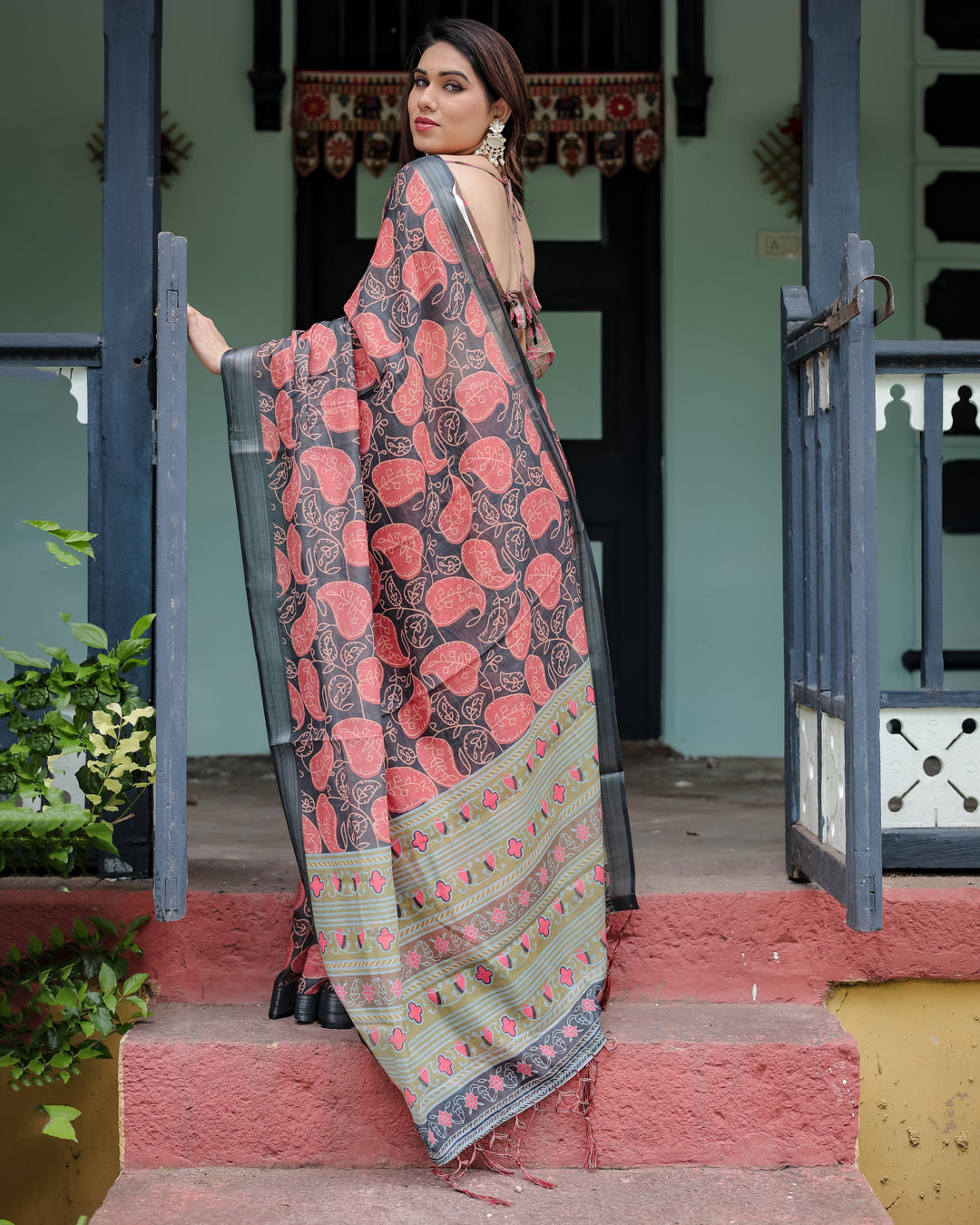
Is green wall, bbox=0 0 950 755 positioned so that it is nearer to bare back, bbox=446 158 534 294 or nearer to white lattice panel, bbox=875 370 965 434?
white lattice panel, bbox=875 370 965 434

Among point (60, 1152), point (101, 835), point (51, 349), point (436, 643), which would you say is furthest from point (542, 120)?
point (60, 1152)

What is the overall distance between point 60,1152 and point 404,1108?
2.87 feet

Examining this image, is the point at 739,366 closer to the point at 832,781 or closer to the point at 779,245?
the point at 779,245

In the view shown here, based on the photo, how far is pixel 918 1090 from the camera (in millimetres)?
2715

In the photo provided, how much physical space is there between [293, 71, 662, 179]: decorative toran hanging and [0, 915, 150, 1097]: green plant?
3303 millimetres

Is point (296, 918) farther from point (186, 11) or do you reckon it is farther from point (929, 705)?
point (186, 11)

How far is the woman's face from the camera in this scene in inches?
98.3

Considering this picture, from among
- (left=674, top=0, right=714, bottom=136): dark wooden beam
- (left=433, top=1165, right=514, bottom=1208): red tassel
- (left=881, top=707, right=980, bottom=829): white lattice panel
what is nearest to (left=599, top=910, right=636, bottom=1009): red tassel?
(left=433, top=1165, right=514, bottom=1208): red tassel

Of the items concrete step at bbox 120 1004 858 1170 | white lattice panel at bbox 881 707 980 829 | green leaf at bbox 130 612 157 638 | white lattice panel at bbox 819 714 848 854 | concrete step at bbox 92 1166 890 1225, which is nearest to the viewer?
concrete step at bbox 92 1166 890 1225

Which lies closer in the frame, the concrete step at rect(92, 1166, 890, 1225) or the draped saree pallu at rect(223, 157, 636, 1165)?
the concrete step at rect(92, 1166, 890, 1225)

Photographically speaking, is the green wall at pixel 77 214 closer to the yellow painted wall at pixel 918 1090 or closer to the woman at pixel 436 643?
the woman at pixel 436 643

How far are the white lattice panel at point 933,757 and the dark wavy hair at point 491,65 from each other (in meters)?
1.48

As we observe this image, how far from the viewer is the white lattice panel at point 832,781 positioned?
8.57ft

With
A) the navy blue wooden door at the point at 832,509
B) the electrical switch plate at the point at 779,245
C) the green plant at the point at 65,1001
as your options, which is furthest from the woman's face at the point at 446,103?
the electrical switch plate at the point at 779,245
